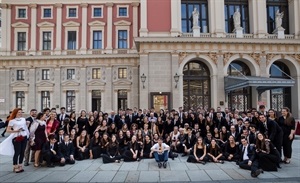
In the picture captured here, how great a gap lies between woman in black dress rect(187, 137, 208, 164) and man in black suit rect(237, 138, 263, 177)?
4.63 feet

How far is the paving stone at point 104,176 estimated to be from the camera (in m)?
8.10

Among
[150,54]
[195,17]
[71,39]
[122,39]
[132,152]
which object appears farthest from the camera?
[71,39]

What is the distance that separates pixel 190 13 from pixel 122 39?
1139cm

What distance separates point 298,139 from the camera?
695 inches

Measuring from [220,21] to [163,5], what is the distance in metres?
6.35

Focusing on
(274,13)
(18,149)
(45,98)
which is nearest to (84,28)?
(45,98)

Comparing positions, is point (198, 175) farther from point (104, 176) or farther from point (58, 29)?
point (58, 29)

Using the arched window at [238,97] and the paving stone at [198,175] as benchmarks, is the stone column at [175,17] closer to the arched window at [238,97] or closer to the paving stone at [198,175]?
the arched window at [238,97]

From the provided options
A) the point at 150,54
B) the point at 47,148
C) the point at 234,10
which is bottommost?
the point at 47,148

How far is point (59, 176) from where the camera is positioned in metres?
8.60

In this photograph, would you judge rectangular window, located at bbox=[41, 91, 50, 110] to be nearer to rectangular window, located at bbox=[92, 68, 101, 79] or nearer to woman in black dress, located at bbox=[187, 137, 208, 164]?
rectangular window, located at bbox=[92, 68, 101, 79]

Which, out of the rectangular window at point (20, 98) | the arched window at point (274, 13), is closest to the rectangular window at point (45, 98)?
the rectangular window at point (20, 98)

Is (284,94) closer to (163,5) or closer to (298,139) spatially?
(298,139)

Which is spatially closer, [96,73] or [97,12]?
[96,73]
